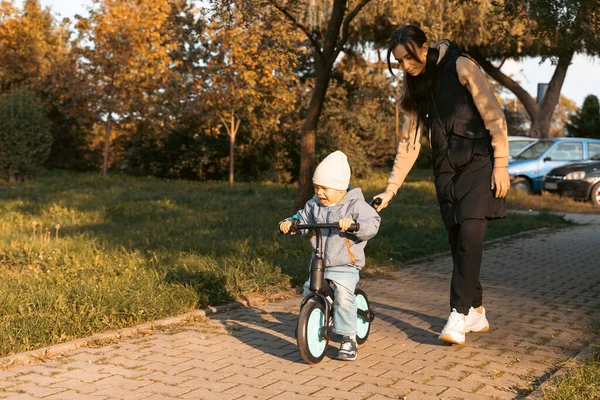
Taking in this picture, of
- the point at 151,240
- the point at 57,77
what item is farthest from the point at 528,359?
the point at 57,77

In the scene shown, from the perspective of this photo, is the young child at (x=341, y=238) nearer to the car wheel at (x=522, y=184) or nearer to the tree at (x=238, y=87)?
the tree at (x=238, y=87)

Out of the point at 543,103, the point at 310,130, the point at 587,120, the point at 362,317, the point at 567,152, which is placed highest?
the point at 587,120

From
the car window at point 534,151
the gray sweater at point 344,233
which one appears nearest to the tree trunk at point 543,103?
the car window at point 534,151

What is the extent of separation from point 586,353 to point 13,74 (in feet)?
102

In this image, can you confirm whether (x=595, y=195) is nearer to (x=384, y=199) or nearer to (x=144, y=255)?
(x=144, y=255)

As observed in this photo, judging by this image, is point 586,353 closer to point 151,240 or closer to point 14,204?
point 151,240

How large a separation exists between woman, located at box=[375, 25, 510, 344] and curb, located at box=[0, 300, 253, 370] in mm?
1945

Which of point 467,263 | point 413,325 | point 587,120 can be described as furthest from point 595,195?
point 587,120

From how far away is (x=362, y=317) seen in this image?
214 inches

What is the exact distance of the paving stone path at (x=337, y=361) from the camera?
14.4ft

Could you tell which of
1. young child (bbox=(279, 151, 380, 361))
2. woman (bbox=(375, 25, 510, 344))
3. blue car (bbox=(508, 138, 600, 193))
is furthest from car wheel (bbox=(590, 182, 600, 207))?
young child (bbox=(279, 151, 380, 361))

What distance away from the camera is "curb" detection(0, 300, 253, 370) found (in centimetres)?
491

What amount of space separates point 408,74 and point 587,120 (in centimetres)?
4566

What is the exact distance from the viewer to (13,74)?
32.3m
